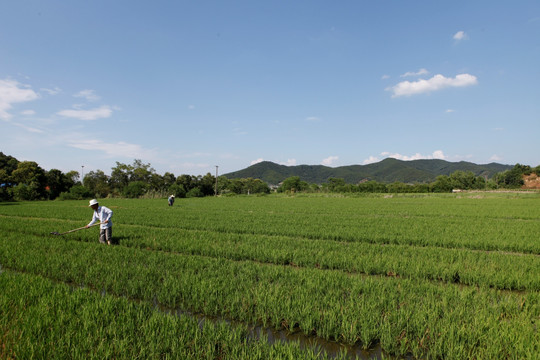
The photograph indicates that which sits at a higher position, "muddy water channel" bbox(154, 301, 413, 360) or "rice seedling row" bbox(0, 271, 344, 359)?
"rice seedling row" bbox(0, 271, 344, 359)

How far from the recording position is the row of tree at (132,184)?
109 ft

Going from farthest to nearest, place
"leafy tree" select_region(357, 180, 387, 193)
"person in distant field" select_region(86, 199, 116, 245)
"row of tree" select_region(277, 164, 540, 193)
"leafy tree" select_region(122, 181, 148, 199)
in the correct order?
"leafy tree" select_region(357, 180, 387, 193), "row of tree" select_region(277, 164, 540, 193), "leafy tree" select_region(122, 181, 148, 199), "person in distant field" select_region(86, 199, 116, 245)

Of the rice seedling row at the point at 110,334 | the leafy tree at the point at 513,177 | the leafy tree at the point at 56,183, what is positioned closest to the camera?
the rice seedling row at the point at 110,334

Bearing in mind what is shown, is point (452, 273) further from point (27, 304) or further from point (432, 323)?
point (27, 304)

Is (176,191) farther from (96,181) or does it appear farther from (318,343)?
(318,343)

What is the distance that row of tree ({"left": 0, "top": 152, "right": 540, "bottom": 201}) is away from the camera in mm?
33219

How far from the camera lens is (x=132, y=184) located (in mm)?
40625

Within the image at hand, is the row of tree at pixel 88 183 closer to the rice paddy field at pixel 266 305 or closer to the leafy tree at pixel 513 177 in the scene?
the rice paddy field at pixel 266 305

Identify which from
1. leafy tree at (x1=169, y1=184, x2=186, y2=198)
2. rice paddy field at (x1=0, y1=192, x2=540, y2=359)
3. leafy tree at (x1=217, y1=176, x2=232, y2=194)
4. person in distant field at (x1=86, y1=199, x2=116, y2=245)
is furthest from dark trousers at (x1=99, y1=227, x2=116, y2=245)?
leafy tree at (x1=217, y1=176, x2=232, y2=194)

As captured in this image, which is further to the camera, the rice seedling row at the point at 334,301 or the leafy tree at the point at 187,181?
the leafy tree at the point at 187,181

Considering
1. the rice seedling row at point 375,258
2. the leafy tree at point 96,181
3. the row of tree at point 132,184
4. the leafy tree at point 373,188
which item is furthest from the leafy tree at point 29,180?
the leafy tree at point 373,188

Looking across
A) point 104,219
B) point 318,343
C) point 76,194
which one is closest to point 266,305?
point 318,343

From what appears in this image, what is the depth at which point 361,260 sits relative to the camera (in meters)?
5.93

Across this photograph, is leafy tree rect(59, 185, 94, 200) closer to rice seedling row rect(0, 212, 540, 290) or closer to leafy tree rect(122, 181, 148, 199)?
leafy tree rect(122, 181, 148, 199)
